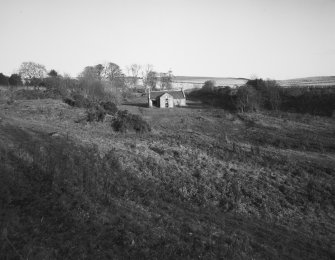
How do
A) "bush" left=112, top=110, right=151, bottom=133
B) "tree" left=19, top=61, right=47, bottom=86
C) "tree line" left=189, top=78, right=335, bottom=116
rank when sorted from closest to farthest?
"bush" left=112, top=110, right=151, bottom=133, "tree line" left=189, top=78, right=335, bottom=116, "tree" left=19, top=61, right=47, bottom=86

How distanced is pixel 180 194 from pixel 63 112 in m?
22.2

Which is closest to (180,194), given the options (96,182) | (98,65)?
(96,182)

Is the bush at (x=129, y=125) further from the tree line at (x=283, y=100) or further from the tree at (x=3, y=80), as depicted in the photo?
the tree at (x=3, y=80)

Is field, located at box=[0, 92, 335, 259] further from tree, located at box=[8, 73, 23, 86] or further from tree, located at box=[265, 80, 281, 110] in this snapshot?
tree, located at box=[8, 73, 23, 86]

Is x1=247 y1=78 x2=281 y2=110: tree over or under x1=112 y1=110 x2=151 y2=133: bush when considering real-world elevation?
over

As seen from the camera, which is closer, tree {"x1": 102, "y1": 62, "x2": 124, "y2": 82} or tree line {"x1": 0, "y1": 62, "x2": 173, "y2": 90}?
tree line {"x1": 0, "y1": 62, "x2": 173, "y2": 90}

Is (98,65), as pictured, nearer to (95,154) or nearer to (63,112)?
(63,112)

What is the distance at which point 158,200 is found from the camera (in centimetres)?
1031

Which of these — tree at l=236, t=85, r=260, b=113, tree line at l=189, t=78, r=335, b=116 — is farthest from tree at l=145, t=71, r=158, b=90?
tree at l=236, t=85, r=260, b=113

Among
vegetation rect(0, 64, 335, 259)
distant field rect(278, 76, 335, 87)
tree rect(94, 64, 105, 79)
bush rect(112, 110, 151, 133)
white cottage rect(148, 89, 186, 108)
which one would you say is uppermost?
tree rect(94, 64, 105, 79)

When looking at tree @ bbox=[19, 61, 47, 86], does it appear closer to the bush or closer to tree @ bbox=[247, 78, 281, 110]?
the bush

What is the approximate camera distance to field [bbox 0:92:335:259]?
6750 millimetres

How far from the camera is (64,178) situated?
10039 millimetres

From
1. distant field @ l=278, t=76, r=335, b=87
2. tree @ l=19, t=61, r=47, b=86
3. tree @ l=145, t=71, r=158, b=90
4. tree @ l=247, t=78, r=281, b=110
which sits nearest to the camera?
tree @ l=247, t=78, r=281, b=110
